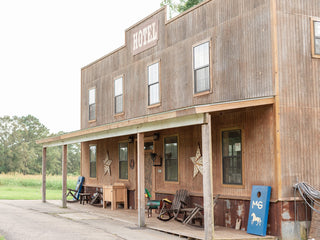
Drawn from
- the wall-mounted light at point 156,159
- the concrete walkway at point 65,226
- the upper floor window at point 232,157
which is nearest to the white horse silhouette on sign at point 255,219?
the upper floor window at point 232,157

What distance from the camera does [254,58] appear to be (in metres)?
10.8

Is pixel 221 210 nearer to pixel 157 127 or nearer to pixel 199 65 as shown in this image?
pixel 157 127

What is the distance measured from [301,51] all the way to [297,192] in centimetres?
327

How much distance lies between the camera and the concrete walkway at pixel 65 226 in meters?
10.3

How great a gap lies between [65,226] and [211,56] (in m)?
6.03

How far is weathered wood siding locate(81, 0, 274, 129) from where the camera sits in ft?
35.1

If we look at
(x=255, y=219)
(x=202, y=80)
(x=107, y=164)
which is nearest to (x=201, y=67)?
(x=202, y=80)

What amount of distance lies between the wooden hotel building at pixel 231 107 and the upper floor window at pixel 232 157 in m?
0.03

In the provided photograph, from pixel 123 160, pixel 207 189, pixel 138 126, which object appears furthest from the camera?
pixel 123 160

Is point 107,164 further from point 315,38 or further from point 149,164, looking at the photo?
point 315,38

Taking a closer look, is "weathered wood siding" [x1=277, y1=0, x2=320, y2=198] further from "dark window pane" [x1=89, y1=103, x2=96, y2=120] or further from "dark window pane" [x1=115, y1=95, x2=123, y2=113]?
"dark window pane" [x1=89, y1=103, x2=96, y2=120]

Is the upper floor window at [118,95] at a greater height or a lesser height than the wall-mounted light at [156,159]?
greater

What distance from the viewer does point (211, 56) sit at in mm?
12352

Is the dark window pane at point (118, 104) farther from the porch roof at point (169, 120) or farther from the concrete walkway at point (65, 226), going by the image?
the concrete walkway at point (65, 226)
